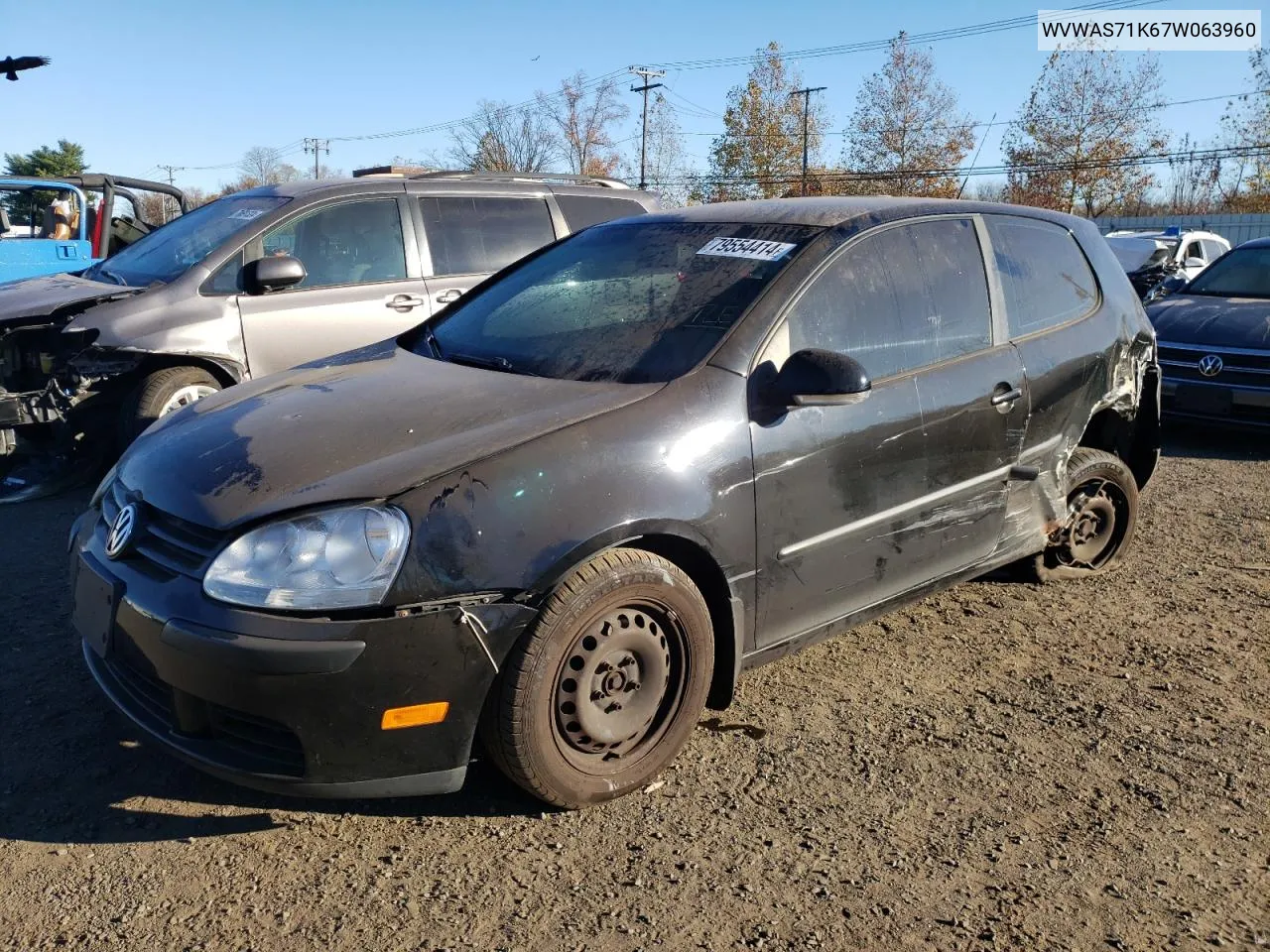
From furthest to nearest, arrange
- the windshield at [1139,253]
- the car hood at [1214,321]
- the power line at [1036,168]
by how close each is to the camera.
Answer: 1. the power line at [1036,168]
2. the windshield at [1139,253]
3. the car hood at [1214,321]

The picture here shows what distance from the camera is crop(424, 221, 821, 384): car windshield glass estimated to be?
10.3 ft

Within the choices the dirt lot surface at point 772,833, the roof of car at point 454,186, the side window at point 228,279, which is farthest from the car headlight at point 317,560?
the roof of car at point 454,186

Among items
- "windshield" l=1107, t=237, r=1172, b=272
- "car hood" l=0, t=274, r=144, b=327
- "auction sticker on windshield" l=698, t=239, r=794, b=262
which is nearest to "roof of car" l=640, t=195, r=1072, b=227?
"auction sticker on windshield" l=698, t=239, r=794, b=262

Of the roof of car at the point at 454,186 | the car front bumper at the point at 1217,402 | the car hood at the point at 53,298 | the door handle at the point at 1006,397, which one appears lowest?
the car front bumper at the point at 1217,402

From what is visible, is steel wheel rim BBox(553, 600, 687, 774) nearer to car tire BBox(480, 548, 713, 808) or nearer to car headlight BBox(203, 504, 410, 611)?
car tire BBox(480, 548, 713, 808)

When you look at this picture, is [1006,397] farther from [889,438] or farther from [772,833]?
[772,833]

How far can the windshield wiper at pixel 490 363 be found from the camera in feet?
10.8

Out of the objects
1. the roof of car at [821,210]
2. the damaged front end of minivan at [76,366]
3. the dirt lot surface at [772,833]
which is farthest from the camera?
the damaged front end of minivan at [76,366]

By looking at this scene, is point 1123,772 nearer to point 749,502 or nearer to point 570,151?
point 749,502

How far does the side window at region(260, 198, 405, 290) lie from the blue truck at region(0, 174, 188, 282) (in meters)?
5.07

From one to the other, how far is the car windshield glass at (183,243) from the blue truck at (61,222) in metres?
3.89

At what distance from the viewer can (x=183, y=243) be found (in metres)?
6.24

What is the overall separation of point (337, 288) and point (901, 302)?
3.90 m

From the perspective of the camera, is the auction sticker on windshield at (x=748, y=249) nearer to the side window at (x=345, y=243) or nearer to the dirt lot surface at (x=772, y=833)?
the dirt lot surface at (x=772, y=833)
